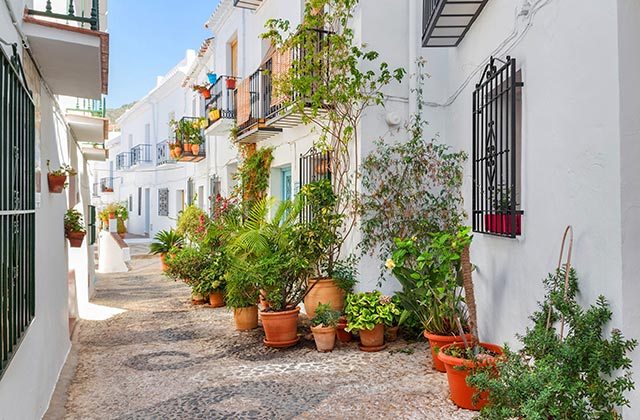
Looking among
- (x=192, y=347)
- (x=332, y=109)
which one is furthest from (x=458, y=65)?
(x=192, y=347)

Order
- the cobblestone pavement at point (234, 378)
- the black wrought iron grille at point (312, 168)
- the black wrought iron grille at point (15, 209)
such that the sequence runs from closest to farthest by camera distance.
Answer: the black wrought iron grille at point (15, 209) < the cobblestone pavement at point (234, 378) < the black wrought iron grille at point (312, 168)

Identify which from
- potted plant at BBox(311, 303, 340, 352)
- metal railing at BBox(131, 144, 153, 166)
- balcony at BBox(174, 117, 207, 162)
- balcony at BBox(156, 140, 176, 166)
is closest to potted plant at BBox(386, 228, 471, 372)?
potted plant at BBox(311, 303, 340, 352)

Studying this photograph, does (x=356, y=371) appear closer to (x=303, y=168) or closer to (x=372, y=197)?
(x=372, y=197)

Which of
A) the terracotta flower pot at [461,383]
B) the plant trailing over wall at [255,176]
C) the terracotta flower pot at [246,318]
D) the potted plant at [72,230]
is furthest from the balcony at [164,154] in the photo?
the terracotta flower pot at [461,383]

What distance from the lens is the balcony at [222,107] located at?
10672 mm

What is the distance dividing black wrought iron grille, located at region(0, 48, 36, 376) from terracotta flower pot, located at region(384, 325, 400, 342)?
12.4 feet

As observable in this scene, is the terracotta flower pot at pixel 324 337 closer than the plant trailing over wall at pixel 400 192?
Yes

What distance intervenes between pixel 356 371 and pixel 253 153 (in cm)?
621

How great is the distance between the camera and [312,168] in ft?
24.8

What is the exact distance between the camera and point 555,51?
3.34 metres

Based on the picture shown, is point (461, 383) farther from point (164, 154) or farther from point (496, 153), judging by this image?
point (164, 154)

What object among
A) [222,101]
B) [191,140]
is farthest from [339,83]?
[191,140]

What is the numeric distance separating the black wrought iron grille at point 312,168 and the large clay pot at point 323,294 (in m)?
0.94

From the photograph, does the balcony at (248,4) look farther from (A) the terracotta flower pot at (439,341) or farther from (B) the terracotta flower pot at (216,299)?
(A) the terracotta flower pot at (439,341)
